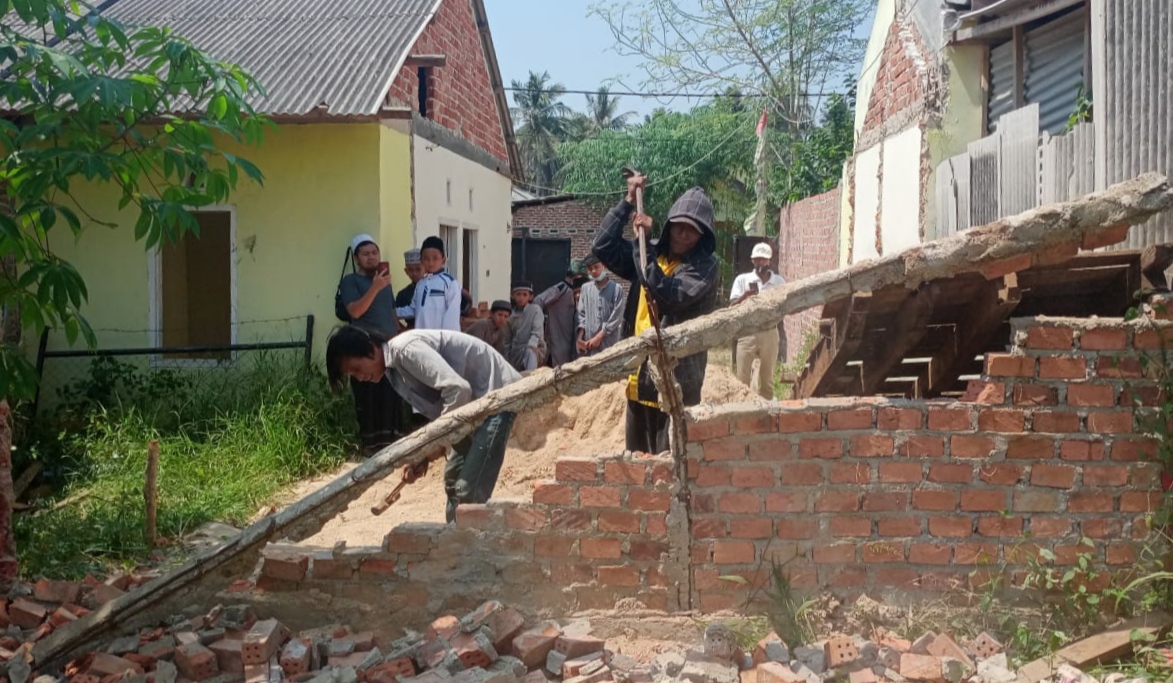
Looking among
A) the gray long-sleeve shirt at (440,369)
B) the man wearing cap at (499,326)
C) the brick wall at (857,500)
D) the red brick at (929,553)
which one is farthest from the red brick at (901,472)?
the man wearing cap at (499,326)

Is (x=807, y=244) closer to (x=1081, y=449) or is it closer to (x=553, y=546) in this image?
(x=1081, y=449)

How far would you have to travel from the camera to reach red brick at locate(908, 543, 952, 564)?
372cm

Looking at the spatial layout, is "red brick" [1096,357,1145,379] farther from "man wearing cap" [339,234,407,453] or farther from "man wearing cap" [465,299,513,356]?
"man wearing cap" [465,299,513,356]

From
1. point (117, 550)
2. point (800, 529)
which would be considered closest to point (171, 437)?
point (117, 550)

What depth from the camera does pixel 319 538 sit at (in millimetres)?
5996

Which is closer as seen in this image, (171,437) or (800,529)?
(800,529)

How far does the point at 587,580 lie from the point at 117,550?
3283 millimetres

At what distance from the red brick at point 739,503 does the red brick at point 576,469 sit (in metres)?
0.48

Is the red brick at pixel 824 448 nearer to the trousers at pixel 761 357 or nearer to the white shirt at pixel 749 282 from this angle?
the trousers at pixel 761 357

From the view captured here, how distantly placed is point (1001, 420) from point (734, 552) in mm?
1081

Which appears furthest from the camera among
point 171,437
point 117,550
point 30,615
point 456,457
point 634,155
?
point 634,155

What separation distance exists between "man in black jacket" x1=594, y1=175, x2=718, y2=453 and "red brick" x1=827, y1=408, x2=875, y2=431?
92 cm

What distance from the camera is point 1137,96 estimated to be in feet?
14.3

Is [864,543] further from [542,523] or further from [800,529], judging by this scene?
[542,523]
